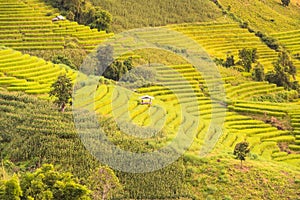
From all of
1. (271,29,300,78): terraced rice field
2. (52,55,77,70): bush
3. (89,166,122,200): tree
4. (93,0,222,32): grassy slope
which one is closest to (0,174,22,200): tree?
(89,166,122,200): tree

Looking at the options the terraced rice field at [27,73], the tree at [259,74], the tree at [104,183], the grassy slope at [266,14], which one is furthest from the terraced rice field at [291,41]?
the tree at [104,183]

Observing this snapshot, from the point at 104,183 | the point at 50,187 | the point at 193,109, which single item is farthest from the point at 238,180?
the point at 193,109

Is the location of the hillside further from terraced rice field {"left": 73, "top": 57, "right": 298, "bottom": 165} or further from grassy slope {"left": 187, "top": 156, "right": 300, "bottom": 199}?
grassy slope {"left": 187, "top": 156, "right": 300, "bottom": 199}

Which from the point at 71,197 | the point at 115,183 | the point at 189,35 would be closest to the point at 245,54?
the point at 189,35

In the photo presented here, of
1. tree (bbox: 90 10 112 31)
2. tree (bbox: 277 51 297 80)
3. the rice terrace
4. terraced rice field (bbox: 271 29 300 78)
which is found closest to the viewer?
the rice terrace

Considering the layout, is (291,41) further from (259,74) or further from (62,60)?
(62,60)

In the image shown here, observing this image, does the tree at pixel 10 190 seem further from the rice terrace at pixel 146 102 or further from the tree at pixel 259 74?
A: the tree at pixel 259 74
